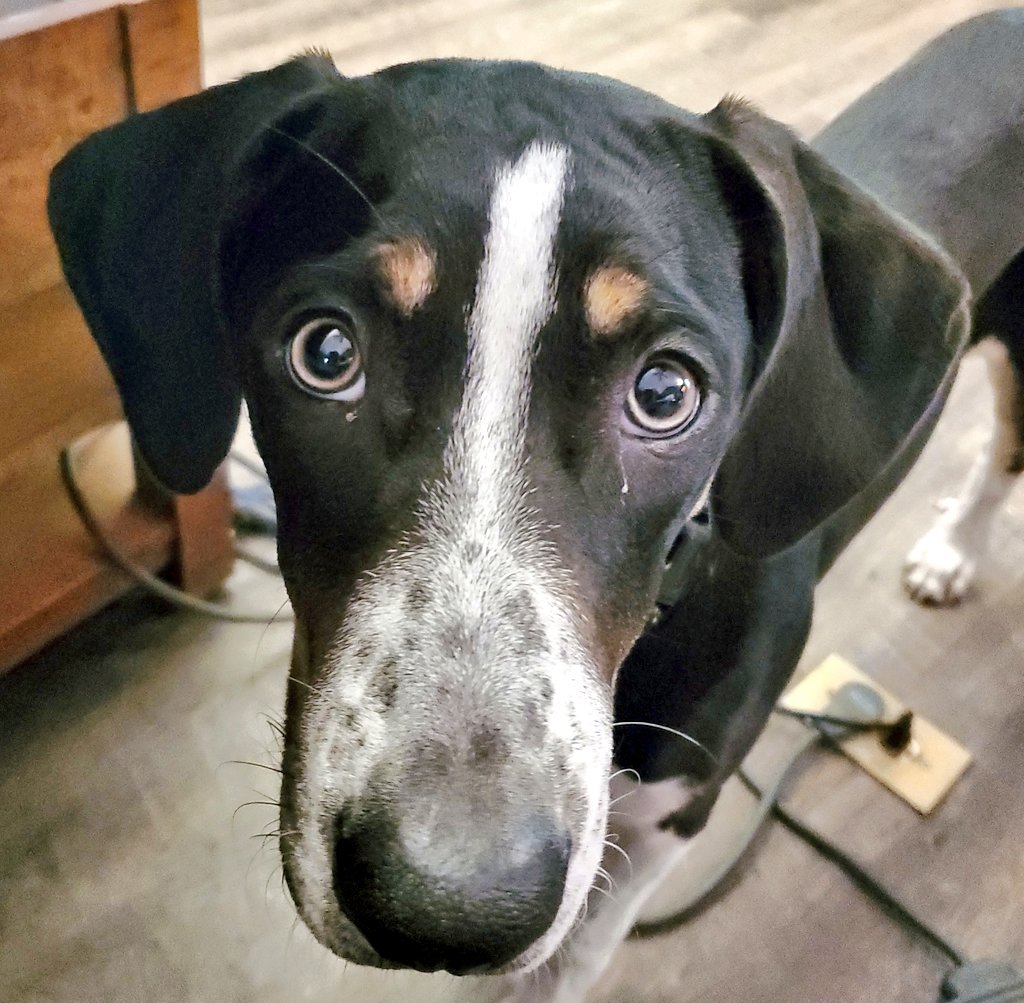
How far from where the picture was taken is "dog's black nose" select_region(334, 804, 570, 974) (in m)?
0.94

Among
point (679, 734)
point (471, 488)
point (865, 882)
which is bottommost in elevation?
point (865, 882)

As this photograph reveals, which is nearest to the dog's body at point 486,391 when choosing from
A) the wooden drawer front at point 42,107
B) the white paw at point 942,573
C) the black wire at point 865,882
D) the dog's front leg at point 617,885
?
the dog's front leg at point 617,885

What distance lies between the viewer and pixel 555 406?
112 centimetres

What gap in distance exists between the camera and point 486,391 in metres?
1.09

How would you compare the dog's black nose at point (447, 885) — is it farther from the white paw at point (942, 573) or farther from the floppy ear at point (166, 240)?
the white paw at point (942, 573)

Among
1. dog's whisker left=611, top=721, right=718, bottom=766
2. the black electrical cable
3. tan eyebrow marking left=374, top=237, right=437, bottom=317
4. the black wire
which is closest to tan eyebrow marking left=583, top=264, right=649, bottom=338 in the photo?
tan eyebrow marking left=374, top=237, right=437, bottom=317

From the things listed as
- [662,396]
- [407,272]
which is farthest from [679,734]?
[407,272]

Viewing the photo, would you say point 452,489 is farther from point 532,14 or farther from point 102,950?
point 532,14

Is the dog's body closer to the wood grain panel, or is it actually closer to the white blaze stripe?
the white blaze stripe

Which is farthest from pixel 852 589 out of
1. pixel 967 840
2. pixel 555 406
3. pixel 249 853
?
pixel 555 406

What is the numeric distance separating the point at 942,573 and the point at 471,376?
2.03 metres

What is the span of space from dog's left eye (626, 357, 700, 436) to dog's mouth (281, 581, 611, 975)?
29 cm

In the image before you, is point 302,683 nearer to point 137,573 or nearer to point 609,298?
point 609,298

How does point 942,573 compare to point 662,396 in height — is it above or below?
below
